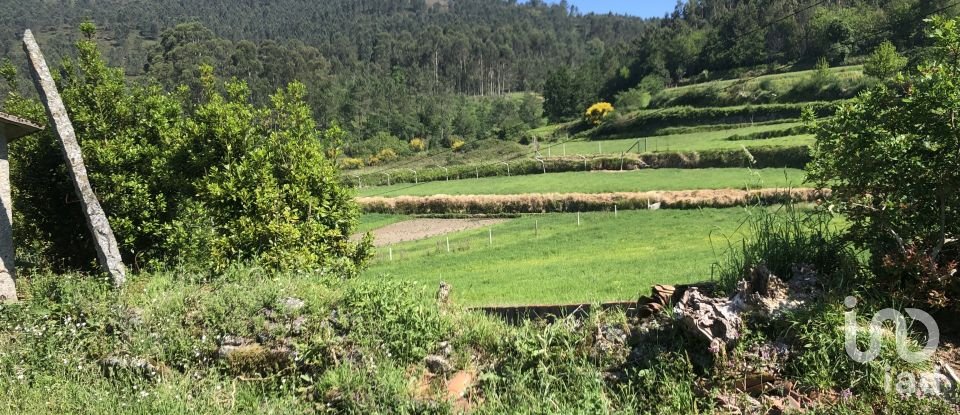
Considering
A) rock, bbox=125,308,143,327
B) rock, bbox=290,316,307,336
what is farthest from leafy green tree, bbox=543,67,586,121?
rock, bbox=290,316,307,336

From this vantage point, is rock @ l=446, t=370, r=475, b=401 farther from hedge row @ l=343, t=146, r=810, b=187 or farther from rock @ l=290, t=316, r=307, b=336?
hedge row @ l=343, t=146, r=810, b=187

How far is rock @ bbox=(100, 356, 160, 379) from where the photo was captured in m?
5.92

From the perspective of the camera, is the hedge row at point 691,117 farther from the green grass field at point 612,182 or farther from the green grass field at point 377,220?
the green grass field at point 377,220

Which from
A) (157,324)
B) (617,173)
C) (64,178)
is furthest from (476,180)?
(157,324)

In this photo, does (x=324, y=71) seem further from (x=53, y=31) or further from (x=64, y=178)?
(x=64, y=178)

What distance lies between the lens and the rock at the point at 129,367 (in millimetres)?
5918

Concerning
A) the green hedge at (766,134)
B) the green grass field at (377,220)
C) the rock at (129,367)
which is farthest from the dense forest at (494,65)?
the rock at (129,367)

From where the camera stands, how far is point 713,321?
15.1ft

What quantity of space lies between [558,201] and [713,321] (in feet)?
114

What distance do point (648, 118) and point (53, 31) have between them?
640 ft

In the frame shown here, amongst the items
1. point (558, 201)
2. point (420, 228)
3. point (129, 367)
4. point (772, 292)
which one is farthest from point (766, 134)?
point (129, 367)

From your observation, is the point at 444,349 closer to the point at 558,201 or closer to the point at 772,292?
the point at 772,292

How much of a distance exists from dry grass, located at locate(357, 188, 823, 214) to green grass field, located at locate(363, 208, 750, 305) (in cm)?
141

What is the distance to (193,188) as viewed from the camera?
36.2 ft
